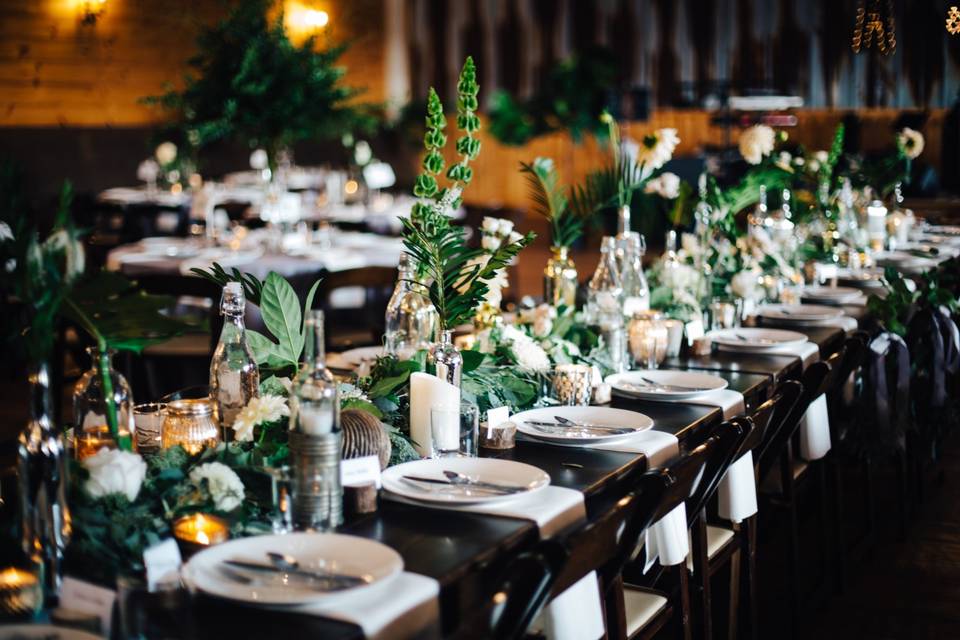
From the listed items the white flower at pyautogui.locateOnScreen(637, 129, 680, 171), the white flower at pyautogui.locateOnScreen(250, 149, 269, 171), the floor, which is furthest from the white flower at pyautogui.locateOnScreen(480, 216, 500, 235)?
the white flower at pyautogui.locateOnScreen(250, 149, 269, 171)

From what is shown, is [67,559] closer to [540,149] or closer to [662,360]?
[662,360]

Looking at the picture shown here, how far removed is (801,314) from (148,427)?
2424 millimetres

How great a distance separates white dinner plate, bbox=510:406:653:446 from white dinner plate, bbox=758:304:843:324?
61.7 inches

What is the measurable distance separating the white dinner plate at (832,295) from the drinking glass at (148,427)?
9.44ft

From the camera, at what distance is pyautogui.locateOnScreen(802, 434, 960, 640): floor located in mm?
3209

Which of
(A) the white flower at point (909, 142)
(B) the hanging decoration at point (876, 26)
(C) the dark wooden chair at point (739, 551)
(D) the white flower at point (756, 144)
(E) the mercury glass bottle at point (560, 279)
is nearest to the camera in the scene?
(C) the dark wooden chair at point (739, 551)

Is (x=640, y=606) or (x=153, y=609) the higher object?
(x=153, y=609)

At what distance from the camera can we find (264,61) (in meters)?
5.24

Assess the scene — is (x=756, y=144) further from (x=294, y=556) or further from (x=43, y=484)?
(x=43, y=484)

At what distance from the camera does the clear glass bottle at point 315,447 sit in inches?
65.5

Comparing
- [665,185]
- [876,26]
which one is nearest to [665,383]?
[665,185]

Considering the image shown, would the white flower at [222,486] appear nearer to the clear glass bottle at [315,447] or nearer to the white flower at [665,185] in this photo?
the clear glass bottle at [315,447]

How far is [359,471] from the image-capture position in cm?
182

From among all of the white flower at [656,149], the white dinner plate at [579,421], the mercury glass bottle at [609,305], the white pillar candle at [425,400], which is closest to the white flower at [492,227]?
the mercury glass bottle at [609,305]
